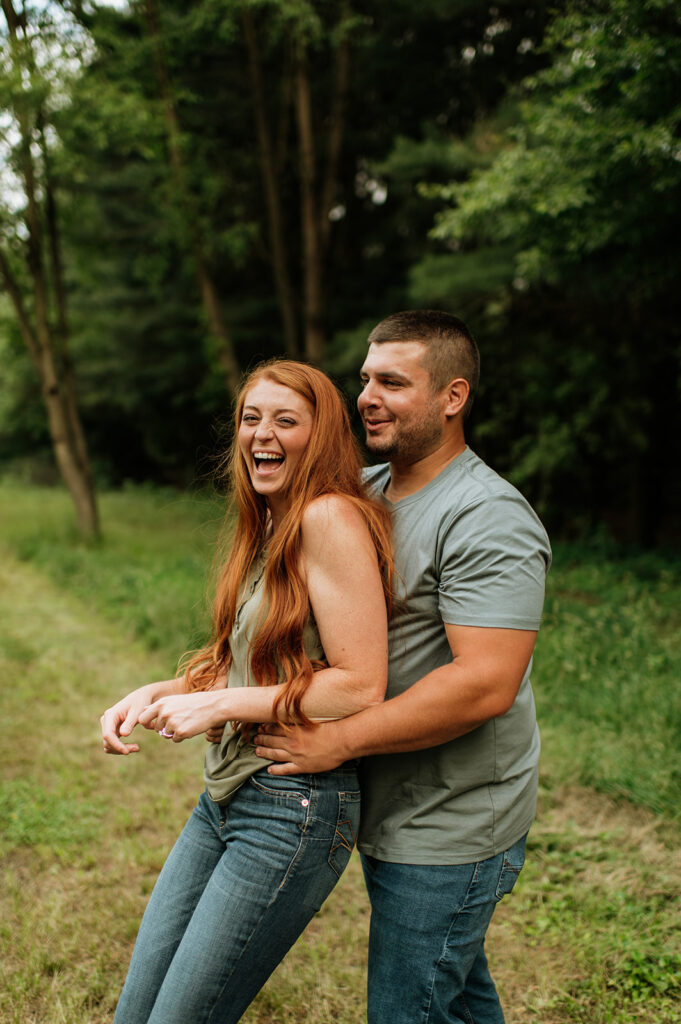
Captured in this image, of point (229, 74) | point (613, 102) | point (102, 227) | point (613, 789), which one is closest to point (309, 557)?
point (613, 789)

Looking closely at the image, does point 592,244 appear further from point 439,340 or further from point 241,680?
point 241,680

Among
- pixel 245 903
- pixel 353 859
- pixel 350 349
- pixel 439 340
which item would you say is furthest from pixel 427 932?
pixel 350 349

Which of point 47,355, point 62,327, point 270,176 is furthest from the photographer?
point 62,327

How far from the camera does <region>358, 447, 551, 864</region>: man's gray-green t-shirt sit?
1.72 meters

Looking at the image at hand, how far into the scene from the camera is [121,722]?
2.05m

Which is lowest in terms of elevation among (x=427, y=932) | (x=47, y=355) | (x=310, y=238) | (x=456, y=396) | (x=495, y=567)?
(x=427, y=932)

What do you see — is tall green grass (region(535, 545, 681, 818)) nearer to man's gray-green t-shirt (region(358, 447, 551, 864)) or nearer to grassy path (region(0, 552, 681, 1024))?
grassy path (region(0, 552, 681, 1024))

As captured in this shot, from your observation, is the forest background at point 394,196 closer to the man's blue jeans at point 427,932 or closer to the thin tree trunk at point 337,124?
the thin tree trunk at point 337,124

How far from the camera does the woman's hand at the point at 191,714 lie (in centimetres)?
178

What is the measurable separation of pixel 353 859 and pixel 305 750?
2.43 meters

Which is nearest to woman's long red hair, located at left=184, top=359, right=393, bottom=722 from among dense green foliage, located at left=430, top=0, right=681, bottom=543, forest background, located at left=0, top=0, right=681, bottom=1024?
forest background, located at left=0, top=0, right=681, bottom=1024

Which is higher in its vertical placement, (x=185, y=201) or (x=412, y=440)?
(x=185, y=201)

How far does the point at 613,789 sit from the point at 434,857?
2.61 meters

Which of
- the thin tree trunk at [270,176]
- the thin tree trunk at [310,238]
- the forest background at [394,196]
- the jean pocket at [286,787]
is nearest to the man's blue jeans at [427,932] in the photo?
the jean pocket at [286,787]
